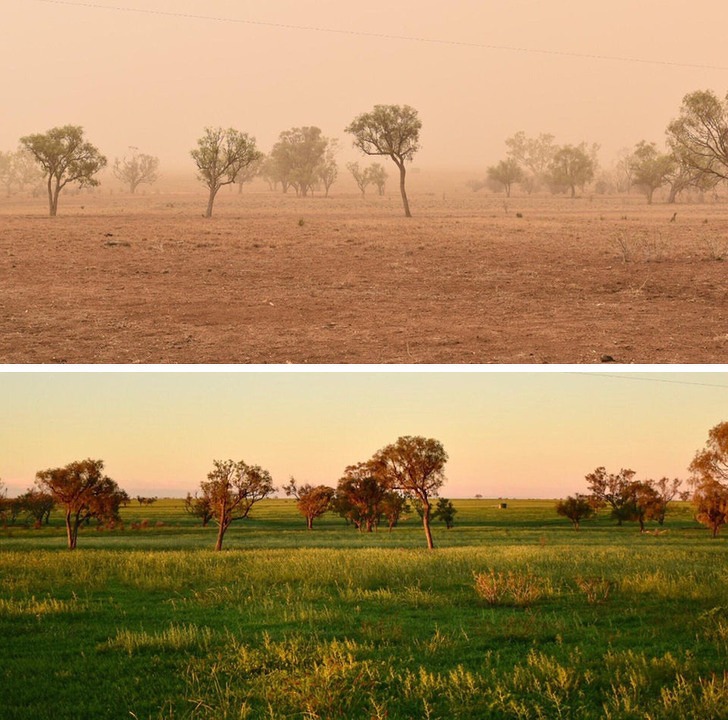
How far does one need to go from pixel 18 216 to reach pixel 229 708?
77.8m

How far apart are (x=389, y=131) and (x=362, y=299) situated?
57.1 meters

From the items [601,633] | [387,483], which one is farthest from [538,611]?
[387,483]

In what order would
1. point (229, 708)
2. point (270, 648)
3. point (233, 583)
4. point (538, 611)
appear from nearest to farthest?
point (229, 708), point (270, 648), point (538, 611), point (233, 583)

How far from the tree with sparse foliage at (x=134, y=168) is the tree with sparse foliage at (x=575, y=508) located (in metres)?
130

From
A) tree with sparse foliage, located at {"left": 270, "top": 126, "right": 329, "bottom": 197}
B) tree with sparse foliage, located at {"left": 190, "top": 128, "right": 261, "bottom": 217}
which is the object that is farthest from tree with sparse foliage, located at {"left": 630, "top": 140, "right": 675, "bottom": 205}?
tree with sparse foliage, located at {"left": 190, "top": 128, "right": 261, "bottom": 217}

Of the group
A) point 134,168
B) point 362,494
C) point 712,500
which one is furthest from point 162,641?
point 134,168

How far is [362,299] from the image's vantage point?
1197 inches

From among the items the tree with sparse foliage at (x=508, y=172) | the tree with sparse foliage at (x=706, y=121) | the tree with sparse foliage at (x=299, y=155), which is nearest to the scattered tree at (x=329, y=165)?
the tree with sparse foliage at (x=299, y=155)

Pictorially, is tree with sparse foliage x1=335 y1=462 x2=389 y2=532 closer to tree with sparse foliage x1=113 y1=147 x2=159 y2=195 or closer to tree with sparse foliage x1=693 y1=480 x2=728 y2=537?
tree with sparse foliage x1=693 y1=480 x2=728 y2=537

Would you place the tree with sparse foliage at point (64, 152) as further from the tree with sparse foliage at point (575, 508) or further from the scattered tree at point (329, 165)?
the scattered tree at point (329, 165)

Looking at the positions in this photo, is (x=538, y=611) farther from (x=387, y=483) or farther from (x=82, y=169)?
(x=82, y=169)

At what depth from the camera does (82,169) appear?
3440 inches

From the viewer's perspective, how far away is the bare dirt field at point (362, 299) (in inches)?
884

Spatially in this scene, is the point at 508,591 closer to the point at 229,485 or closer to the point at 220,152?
the point at 229,485
